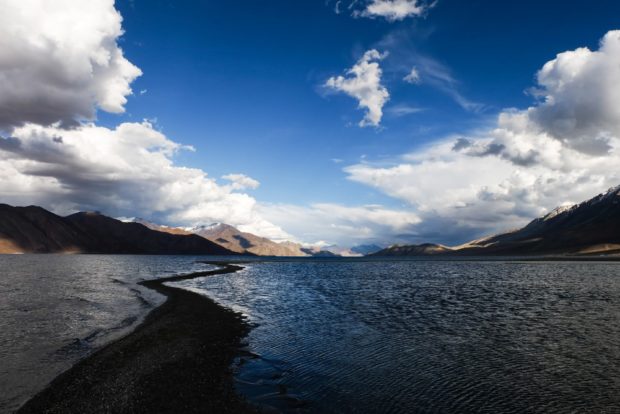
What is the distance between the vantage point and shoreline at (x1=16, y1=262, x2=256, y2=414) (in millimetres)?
16453

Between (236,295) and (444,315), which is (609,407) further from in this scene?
(236,295)

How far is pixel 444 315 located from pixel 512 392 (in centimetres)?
2152

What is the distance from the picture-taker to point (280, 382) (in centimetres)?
1988

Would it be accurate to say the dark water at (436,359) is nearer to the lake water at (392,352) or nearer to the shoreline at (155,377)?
the lake water at (392,352)

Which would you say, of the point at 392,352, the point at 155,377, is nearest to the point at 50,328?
the point at 155,377

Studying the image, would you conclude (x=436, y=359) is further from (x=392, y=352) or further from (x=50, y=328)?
(x=50, y=328)

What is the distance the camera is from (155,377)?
19969mm

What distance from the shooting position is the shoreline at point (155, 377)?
54.0 ft

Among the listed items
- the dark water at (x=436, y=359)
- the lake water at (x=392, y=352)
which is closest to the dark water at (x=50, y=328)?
the lake water at (x=392, y=352)

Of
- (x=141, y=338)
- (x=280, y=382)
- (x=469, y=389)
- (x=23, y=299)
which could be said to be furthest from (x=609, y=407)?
(x=23, y=299)

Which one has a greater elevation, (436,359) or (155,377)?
(436,359)

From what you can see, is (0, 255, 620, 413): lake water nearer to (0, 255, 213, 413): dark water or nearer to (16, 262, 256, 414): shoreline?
(0, 255, 213, 413): dark water

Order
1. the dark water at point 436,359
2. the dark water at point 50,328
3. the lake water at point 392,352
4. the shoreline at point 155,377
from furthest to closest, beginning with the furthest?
the dark water at point 50,328, the lake water at point 392,352, the dark water at point 436,359, the shoreline at point 155,377

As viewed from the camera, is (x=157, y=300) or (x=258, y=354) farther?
(x=157, y=300)
